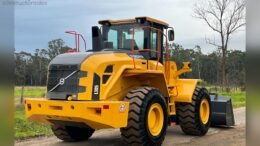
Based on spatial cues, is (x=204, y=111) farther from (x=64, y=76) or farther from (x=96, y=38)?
(x=64, y=76)

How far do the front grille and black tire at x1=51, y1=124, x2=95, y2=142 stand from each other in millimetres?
1427

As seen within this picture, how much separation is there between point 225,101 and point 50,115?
18.7 feet

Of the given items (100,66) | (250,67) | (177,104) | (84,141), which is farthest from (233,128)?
(250,67)

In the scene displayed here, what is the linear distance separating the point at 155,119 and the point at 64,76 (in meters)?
2.09

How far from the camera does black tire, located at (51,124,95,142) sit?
8078mm

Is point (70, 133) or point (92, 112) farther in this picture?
point (70, 133)

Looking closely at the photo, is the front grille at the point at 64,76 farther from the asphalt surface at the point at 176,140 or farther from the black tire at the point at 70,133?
the asphalt surface at the point at 176,140

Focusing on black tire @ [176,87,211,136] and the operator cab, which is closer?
the operator cab

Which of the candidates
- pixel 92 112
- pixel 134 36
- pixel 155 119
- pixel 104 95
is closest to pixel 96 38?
pixel 134 36

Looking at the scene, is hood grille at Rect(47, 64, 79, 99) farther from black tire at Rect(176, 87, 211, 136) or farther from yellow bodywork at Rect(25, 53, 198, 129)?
black tire at Rect(176, 87, 211, 136)

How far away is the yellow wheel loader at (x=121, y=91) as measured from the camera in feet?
21.0

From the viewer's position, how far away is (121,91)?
7113 millimetres

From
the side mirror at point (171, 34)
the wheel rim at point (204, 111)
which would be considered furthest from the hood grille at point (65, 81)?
the wheel rim at point (204, 111)

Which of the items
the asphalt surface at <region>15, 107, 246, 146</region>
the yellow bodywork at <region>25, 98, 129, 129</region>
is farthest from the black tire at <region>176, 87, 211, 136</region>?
the yellow bodywork at <region>25, 98, 129, 129</region>
